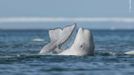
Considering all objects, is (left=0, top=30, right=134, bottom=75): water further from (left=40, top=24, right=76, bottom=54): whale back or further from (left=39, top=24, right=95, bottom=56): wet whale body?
(left=40, top=24, right=76, bottom=54): whale back

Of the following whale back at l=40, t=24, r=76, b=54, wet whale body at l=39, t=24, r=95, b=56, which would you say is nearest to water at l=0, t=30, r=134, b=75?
wet whale body at l=39, t=24, r=95, b=56

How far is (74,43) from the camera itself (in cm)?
4694

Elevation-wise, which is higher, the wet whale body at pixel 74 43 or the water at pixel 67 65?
the wet whale body at pixel 74 43

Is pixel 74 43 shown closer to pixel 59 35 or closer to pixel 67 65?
pixel 59 35

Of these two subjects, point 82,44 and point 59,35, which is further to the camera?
point 59,35

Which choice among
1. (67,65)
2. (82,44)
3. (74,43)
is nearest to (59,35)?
(74,43)

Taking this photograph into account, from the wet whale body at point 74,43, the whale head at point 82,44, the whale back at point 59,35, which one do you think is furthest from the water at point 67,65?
the whale back at point 59,35

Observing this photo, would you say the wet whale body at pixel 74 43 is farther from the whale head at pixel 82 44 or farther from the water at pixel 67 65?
the water at pixel 67 65

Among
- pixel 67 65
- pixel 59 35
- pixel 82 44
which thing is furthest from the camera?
pixel 59 35

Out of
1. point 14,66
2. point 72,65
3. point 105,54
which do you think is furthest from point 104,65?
point 105,54

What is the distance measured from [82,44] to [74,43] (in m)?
0.93

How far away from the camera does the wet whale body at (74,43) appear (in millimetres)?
45844

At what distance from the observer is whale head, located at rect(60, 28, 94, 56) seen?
4578 cm

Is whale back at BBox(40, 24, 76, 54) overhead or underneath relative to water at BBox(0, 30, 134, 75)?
overhead
